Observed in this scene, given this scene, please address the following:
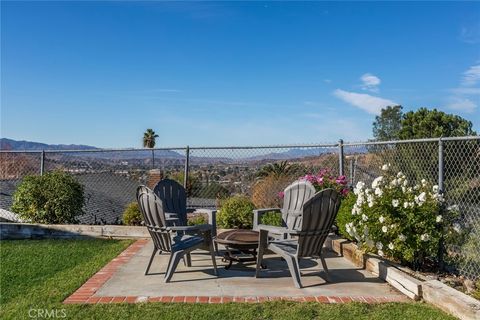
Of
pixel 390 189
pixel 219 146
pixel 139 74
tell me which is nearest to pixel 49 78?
pixel 139 74

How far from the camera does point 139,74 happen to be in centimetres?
1209

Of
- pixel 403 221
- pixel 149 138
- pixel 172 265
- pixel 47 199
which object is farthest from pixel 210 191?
pixel 149 138

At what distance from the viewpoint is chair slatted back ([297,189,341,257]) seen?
4180mm

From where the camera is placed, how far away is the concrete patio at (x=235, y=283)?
395 centimetres

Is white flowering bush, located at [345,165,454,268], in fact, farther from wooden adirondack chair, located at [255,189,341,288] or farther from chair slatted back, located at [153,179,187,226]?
chair slatted back, located at [153,179,187,226]

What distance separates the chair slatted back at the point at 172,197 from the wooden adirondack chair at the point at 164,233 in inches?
29.1

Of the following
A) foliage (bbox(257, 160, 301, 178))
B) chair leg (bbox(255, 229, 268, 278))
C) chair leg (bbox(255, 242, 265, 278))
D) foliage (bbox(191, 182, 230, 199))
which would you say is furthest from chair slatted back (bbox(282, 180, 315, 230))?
foliage (bbox(191, 182, 230, 199))

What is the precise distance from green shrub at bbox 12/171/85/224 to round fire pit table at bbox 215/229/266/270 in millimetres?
3821

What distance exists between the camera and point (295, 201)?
5.60 m

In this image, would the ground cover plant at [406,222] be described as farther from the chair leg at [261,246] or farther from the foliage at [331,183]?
the foliage at [331,183]

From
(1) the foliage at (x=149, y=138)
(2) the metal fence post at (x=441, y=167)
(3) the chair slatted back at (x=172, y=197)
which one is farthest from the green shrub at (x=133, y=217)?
(1) the foliage at (x=149, y=138)

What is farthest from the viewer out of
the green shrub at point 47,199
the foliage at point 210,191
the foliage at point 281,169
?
the foliage at point 210,191

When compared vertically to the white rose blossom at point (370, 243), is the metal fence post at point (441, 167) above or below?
above

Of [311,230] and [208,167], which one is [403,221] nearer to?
[311,230]
